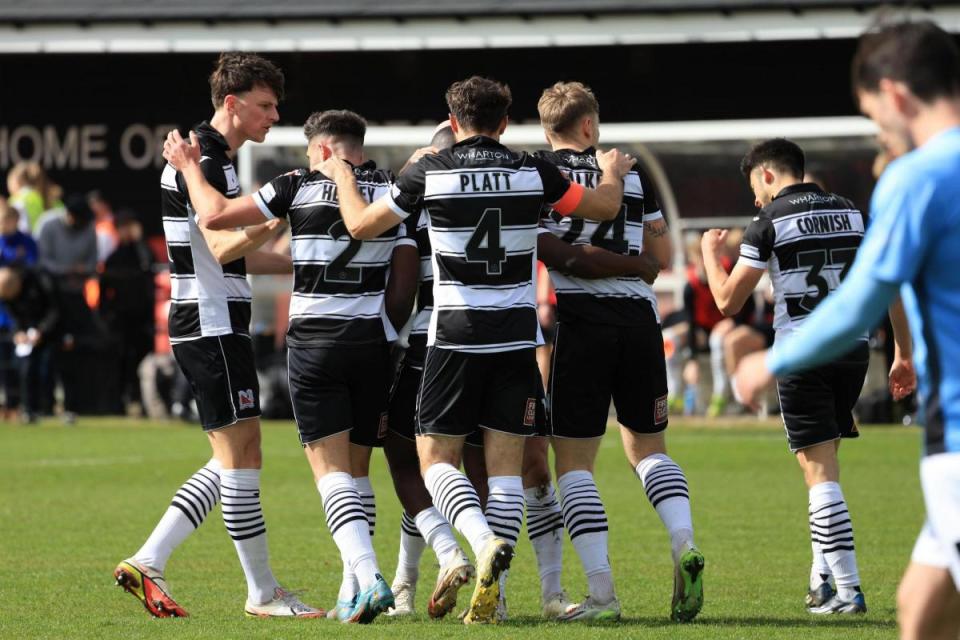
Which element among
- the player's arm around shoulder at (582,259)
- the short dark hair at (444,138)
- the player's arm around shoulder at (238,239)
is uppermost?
the short dark hair at (444,138)

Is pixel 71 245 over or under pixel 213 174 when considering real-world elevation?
over

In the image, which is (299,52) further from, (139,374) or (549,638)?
(549,638)

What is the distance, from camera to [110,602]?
306 inches

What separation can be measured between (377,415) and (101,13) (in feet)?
69.0

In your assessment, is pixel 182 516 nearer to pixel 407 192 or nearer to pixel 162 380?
pixel 407 192

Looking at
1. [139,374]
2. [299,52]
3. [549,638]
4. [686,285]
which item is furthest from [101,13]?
[549,638]

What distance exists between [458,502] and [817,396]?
193 centimetres

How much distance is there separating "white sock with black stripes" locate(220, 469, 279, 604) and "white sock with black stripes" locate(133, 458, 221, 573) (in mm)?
182

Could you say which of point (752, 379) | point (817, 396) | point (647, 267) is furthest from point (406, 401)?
point (752, 379)

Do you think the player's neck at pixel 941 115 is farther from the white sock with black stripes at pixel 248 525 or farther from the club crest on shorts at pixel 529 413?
the white sock with black stripes at pixel 248 525

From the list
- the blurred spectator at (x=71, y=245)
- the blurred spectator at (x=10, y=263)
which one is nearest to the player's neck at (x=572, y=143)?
the blurred spectator at (x=10, y=263)

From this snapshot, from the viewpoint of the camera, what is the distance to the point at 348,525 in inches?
270

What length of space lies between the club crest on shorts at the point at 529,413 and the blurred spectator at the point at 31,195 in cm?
1612

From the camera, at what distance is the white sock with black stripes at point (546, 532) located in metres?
7.34
